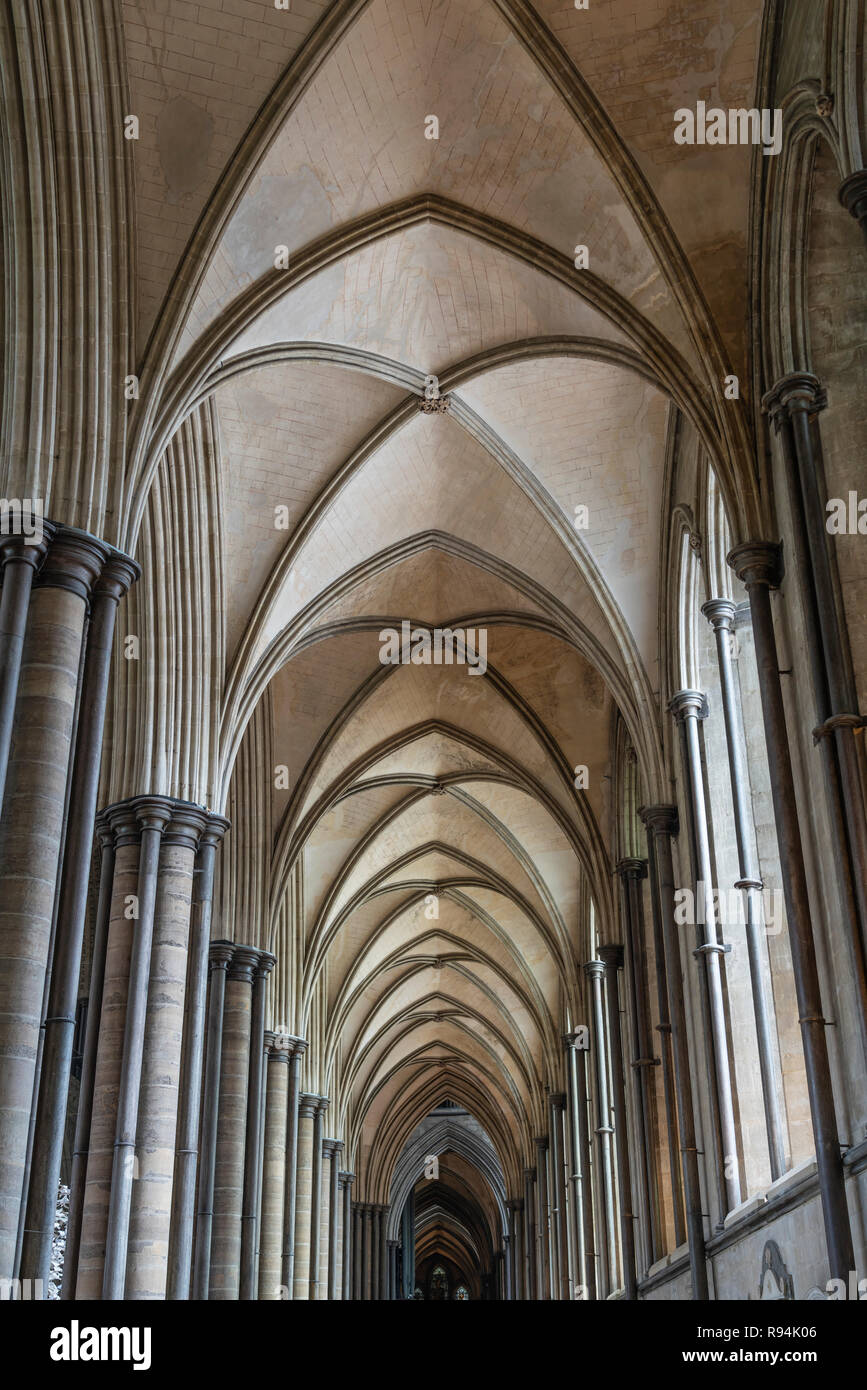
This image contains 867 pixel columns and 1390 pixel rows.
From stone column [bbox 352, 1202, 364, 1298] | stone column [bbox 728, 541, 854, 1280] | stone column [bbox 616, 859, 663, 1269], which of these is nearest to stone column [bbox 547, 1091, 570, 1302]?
stone column [bbox 352, 1202, 364, 1298]

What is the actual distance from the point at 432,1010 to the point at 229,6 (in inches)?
950

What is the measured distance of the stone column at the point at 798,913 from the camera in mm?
7695

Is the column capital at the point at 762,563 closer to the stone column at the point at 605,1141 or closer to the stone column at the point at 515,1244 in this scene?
the stone column at the point at 605,1141

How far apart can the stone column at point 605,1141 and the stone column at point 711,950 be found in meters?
7.59

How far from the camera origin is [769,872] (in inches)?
449

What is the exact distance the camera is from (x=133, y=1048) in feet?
37.2

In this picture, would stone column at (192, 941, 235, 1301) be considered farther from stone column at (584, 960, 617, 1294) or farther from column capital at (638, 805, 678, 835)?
stone column at (584, 960, 617, 1294)

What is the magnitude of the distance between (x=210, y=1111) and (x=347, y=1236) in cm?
1875

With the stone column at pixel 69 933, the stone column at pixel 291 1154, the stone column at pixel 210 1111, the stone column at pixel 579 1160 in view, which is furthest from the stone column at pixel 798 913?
the stone column at pixel 579 1160

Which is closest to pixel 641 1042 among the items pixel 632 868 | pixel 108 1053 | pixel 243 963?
pixel 632 868

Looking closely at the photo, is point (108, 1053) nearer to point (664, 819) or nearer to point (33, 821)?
point (33, 821)

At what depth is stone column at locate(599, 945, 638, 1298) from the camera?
15156 millimetres

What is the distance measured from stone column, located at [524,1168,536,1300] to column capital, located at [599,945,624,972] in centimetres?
1539

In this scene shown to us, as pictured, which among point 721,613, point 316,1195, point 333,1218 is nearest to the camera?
point 721,613
